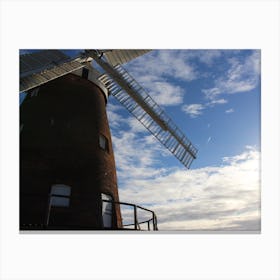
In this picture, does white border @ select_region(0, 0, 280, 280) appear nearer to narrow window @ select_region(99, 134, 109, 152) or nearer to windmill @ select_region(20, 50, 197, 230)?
windmill @ select_region(20, 50, 197, 230)

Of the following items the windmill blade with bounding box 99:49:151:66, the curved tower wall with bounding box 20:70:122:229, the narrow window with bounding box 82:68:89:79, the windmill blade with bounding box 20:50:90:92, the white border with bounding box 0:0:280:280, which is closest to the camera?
the white border with bounding box 0:0:280:280

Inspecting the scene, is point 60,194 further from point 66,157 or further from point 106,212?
point 106,212

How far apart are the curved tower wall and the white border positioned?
0.92 meters

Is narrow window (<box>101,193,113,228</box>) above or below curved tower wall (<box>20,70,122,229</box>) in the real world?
below

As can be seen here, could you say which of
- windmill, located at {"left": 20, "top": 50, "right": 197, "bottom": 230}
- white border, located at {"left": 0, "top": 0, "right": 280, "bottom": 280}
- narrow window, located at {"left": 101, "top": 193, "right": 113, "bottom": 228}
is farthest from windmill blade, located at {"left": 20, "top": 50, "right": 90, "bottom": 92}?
narrow window, located at {"left": 101, "top": 193, "right": 113, "bottom": 228}

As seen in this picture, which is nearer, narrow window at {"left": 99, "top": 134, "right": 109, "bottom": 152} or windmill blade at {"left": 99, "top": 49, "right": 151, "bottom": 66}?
narrow window at {"left": 99, "top": 134, "right": 109, "bottom": 152}

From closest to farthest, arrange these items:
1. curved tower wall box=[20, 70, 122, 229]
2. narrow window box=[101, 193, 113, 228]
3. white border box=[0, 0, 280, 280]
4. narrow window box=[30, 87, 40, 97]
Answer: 1. white border box=[0, 0, 280, 280]
2. curved tower wall box=[20, 70, 122, 229]
3. narrow window box=[101, 193, 113, 228]
4. narrow window box=[30, 87, 40, 97]

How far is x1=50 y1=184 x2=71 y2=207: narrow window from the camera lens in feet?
21.8

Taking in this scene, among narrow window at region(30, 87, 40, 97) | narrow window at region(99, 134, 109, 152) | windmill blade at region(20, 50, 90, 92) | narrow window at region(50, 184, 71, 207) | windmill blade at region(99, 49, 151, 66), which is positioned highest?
windmill blade at region(99, 49, 151, 66)
